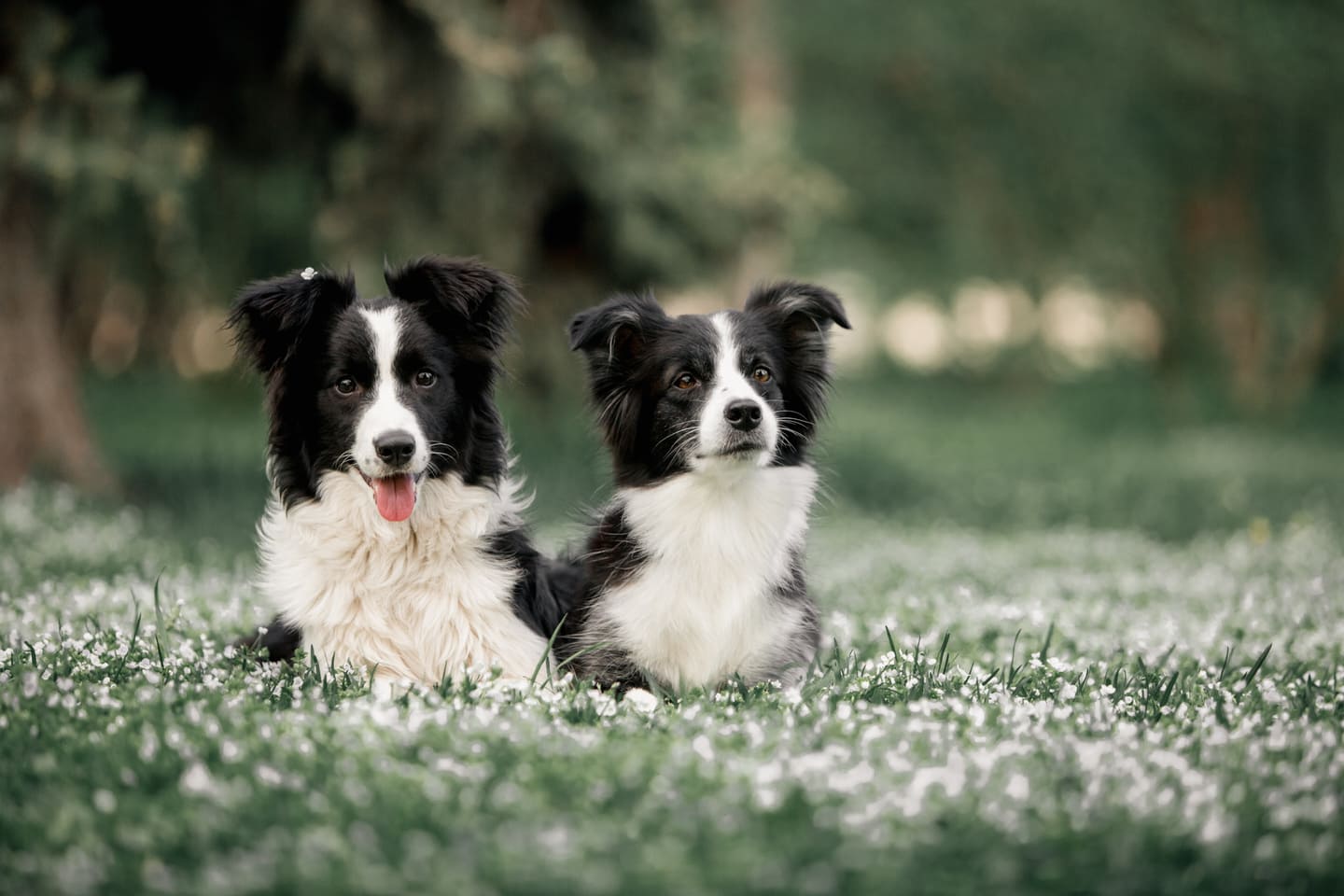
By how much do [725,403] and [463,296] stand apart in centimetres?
123

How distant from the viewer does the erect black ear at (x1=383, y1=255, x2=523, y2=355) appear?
517cm

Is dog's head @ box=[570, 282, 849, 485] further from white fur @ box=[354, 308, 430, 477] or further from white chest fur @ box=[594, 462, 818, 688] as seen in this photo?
white fur @ box=[354, 308, 430, 477]

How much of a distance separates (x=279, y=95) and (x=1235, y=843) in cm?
1003

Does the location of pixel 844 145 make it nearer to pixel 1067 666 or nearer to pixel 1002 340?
pixel 1002 340

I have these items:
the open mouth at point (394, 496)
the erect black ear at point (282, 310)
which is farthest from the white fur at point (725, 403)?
the erect black ear at point (282, 310)

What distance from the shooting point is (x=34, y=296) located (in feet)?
34.7


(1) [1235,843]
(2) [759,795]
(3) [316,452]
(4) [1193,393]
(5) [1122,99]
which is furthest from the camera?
(4) [1193,393]

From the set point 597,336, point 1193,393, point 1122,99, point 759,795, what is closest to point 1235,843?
point 759,795

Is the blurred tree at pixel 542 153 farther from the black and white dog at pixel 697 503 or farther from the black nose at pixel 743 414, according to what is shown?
the black nose at pixel 743 414

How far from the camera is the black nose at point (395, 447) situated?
4723 mm

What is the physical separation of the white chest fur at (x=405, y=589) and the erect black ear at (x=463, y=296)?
663mm

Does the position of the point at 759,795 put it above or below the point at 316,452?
below

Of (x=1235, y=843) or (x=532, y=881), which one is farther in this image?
(x=1235, y=843)

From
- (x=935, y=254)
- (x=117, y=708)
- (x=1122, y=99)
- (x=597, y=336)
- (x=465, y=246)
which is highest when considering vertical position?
(x=1122, y=99)
